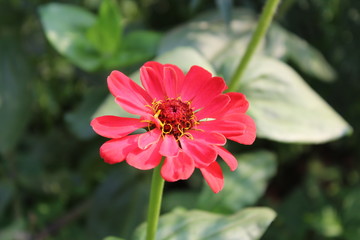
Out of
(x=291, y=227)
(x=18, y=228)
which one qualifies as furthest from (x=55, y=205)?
(x=291, y=227)

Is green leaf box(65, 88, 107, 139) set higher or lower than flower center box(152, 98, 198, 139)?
lower

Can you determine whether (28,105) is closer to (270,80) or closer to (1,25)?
(1,25)

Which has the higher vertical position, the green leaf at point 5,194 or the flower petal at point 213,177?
the flower petal at point 213,177

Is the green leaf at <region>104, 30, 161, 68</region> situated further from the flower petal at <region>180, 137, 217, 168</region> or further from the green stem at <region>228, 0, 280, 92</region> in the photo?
the flower petal at <region>180, 137, 217, 168</region>

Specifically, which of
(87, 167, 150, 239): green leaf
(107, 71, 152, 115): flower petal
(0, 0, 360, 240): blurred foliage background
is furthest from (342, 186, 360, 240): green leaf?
(107, 71, 152, 115): flower petal

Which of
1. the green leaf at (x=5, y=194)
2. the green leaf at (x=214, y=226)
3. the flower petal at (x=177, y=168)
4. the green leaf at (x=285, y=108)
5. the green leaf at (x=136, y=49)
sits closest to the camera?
the flower petal at (x=177, y=168)

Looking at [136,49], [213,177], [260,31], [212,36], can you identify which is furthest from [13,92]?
[213,177]

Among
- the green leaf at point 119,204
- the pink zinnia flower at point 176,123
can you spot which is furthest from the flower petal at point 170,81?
the green leaf at point 119,204

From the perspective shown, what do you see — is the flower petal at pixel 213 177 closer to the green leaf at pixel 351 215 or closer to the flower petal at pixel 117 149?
the flower petal at pixel 117 149

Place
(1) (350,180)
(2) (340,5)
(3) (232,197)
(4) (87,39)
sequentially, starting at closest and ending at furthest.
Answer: (3) (232,197)
(4) (87,39)
(2) (340,5)
(1) (350,180)
